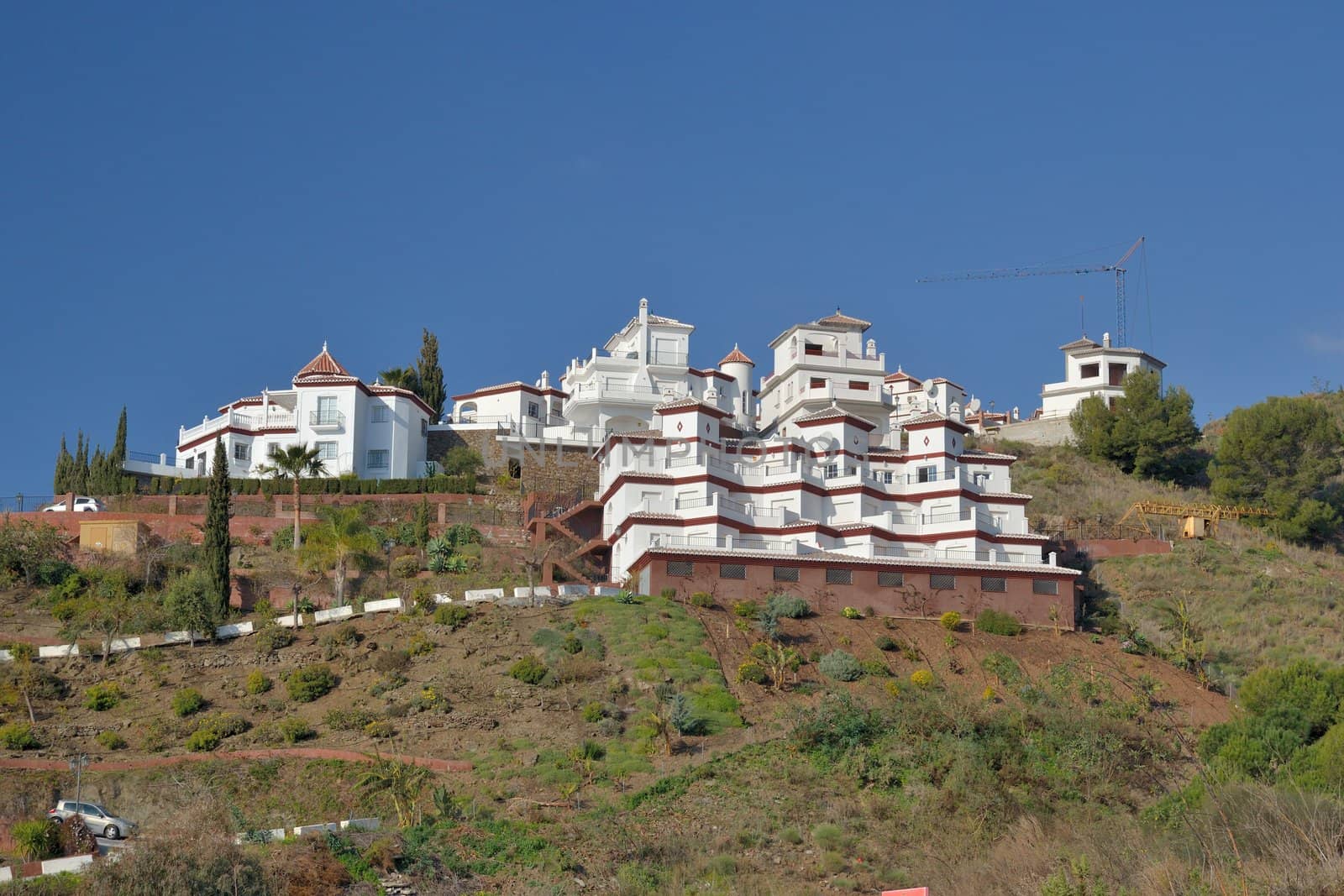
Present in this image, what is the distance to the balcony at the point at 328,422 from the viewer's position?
3302 inches

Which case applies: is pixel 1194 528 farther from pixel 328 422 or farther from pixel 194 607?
pixel 194 607

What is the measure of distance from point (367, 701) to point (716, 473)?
22.2 meters

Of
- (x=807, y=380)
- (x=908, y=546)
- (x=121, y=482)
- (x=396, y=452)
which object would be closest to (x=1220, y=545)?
(x=908, y=546)

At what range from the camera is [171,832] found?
130 feet

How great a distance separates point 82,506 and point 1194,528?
51.9 metres

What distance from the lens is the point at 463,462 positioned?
87.1 metres

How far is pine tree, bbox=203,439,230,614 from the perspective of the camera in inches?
2539

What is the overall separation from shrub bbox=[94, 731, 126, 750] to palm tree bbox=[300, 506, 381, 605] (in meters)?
14.4

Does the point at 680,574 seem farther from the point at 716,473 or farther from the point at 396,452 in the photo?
the point at 396,452

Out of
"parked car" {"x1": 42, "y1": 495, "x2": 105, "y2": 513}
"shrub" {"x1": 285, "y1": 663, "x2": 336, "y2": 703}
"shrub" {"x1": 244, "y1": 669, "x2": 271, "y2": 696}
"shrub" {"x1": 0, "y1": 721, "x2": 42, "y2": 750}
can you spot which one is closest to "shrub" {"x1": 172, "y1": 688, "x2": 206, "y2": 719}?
"shrub" {"x1": 244, "y1": 669, "x2": 271, "y2": 696}

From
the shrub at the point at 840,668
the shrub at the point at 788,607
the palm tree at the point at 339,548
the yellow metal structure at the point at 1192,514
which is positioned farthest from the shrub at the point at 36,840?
the yellow metal structure at the point at 1192,514

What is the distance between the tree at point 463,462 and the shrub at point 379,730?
106ft

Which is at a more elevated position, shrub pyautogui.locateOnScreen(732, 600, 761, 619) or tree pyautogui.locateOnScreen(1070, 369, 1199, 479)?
tree pyautogui.locateOnScreen(1070, 369, 1199, 479)

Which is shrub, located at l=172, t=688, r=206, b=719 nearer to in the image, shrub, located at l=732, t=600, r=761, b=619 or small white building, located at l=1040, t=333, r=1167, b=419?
shrub, located at l=732, t=600, r=761, b=619
